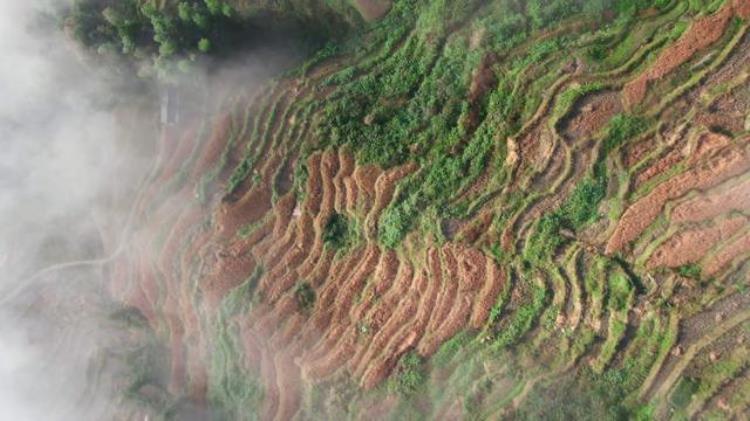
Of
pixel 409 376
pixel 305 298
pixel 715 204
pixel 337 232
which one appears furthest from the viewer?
pixel 337 232

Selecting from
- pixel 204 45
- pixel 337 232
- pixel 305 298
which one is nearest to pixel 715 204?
pixel 337 232

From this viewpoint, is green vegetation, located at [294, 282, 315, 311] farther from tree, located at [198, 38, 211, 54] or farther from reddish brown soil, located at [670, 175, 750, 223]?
reddish brown soil, located at [670, 175, 750, 223]

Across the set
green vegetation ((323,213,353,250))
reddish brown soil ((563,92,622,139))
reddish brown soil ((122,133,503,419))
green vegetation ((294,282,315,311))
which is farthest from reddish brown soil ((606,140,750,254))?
green vegetation ((294,282,315,311))

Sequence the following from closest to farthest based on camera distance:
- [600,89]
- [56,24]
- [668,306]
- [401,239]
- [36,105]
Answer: [668,306]
[600,89]
[401,239]
[56,24]
[36,105]

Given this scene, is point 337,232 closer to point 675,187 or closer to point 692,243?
point 675,187

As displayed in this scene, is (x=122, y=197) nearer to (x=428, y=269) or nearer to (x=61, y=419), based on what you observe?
(x=61, y=419)

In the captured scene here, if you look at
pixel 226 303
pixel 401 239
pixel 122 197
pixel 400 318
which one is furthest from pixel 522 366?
pixel 122 197
